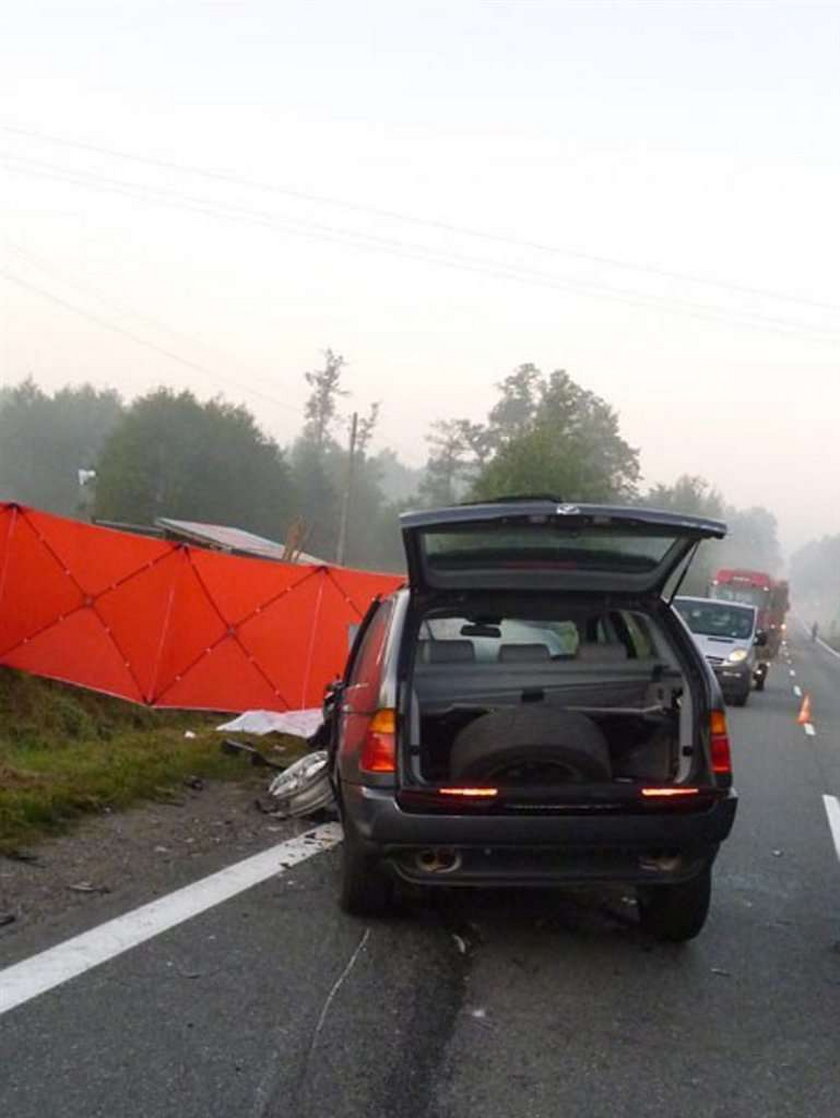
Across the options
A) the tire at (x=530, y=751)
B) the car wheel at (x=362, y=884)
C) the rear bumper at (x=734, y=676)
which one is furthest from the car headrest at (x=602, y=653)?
the rear bumper at (x=734, y=676)

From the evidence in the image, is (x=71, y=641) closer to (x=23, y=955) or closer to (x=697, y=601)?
(x=23, y=955)

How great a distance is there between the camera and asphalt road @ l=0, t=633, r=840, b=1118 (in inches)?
154

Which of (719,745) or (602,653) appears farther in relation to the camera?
(602,653)

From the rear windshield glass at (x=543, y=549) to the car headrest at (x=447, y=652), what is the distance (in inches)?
22.8

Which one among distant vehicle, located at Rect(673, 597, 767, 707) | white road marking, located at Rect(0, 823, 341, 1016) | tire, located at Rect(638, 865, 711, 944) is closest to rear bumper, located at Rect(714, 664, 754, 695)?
distant vehicle, located at Rect(673, 597, 767, 707)

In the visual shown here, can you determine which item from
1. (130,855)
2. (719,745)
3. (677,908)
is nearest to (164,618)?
(130,855)

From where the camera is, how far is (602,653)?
6688 mm

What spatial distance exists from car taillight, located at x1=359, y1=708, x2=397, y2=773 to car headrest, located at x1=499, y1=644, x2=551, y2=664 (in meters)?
1.13

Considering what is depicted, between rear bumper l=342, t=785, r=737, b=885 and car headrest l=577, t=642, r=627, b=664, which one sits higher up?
car headrest l=577, t=642, r=627, b=664

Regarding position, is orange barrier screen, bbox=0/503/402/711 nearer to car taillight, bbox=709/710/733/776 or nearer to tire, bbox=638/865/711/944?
tire, bbox=638/865/711/944

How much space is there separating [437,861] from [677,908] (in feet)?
3.74

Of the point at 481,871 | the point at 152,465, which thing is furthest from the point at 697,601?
A: the point at 152,465

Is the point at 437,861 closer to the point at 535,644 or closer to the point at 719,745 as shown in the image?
the point at 719,745

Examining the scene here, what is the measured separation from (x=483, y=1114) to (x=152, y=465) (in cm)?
7114
